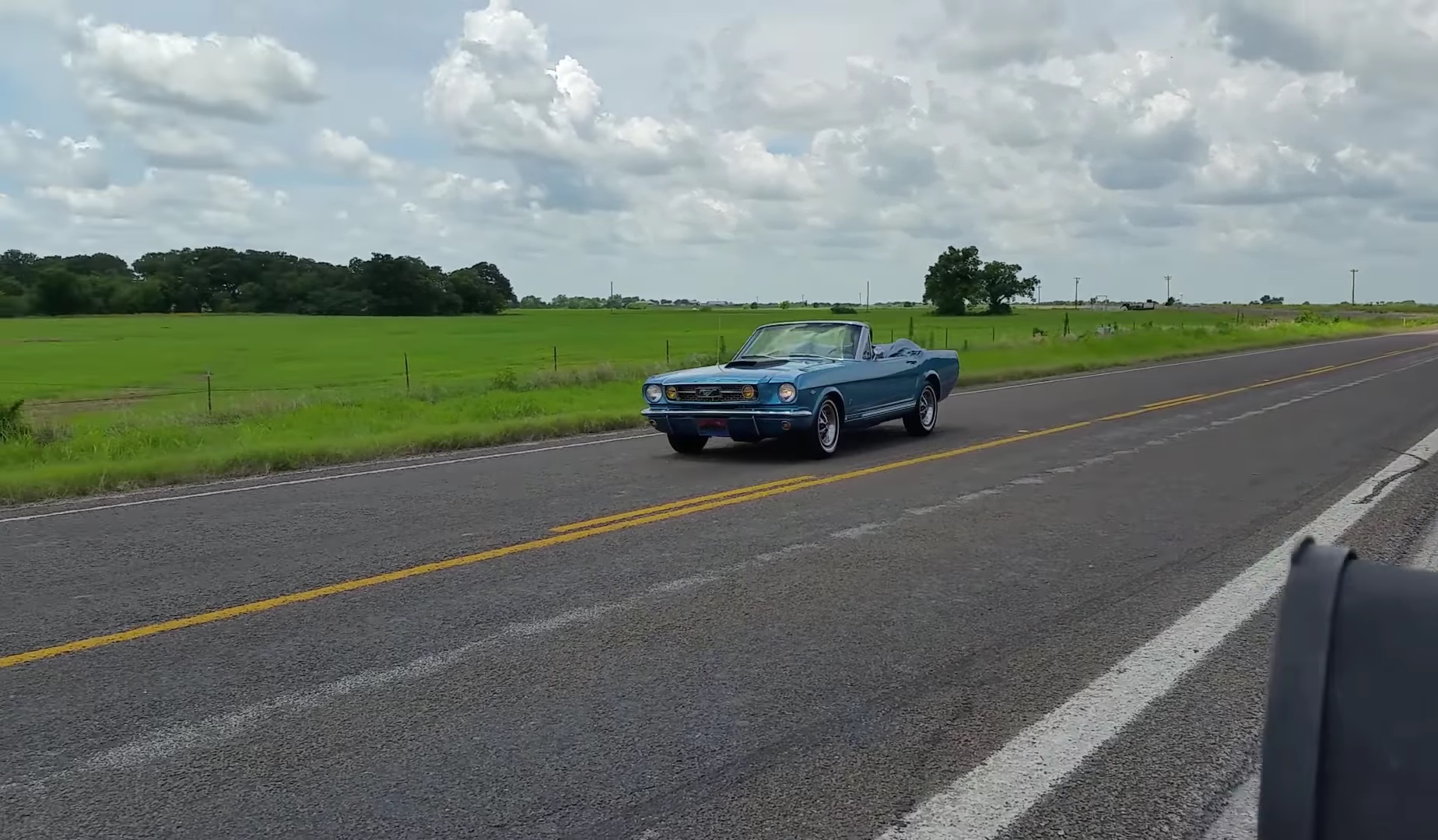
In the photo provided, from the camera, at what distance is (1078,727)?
4.31 metres

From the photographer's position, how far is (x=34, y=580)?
6859 millimetres

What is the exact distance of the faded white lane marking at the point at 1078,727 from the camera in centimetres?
355

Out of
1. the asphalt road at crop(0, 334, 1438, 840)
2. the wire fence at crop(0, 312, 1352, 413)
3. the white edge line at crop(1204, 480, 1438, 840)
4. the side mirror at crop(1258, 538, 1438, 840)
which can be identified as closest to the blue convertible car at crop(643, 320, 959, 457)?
the asphalt road at crop(0, 334, 1438, 840)

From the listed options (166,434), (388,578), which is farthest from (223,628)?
(166,434)

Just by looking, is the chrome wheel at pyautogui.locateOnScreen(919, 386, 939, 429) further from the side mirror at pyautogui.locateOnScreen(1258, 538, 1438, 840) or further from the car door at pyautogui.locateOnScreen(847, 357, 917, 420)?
the side mirror at pyautogui.locateOnScreen(1258, 538, 1438, 840)

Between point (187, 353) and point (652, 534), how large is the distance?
5722 cm

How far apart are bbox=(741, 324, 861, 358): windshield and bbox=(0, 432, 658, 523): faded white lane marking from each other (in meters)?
2.23

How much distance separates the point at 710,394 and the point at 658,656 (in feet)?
23.3

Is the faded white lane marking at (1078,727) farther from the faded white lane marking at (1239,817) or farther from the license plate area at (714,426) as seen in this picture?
the license plate area at (714,426)

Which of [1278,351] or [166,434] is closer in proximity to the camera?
[166,434]

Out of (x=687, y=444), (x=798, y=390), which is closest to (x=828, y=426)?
(x=798, y=390)

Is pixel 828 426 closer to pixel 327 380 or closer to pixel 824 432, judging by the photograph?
pixel 824 432

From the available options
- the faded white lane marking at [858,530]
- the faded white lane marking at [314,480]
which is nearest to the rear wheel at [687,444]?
the faded white lane marking at [314,480]

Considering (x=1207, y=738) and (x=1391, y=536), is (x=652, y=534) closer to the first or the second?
(x=1207, y=738)
